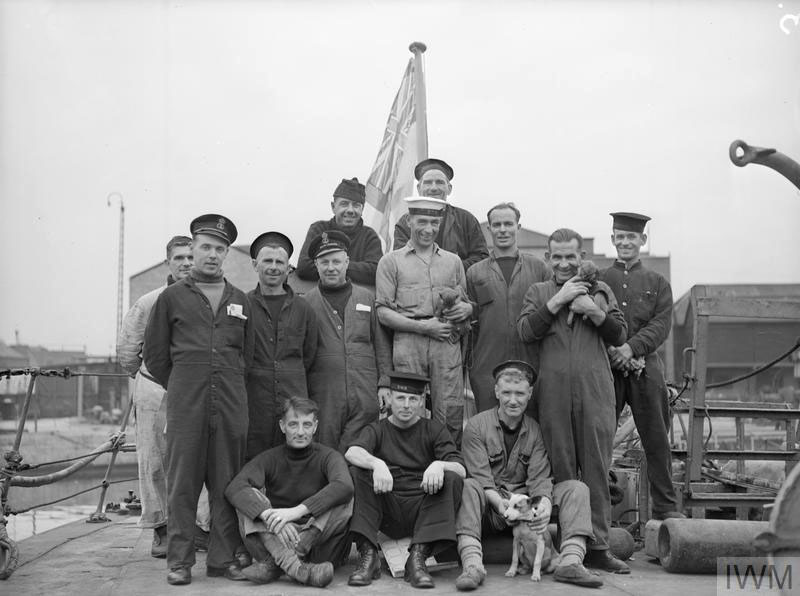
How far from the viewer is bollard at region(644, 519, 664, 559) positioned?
5.07m

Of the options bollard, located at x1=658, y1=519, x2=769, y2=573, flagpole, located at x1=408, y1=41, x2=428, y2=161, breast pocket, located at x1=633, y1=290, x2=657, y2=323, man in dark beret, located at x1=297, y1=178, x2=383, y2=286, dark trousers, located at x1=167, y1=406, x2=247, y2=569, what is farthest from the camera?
flagpole, located at x1=408, y1=41, x2=428, y2=161

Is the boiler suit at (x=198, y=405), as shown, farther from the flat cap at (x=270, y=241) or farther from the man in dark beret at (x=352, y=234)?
the man in dark beret at (x=352, y=234)

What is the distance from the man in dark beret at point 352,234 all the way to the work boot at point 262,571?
7.18 ft

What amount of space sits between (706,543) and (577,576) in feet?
2.95

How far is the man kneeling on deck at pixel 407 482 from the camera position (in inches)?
179

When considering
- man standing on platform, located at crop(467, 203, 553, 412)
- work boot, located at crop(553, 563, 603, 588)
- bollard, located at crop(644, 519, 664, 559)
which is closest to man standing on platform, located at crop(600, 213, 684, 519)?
bollard, located at crop(644, 519, 664, 559)

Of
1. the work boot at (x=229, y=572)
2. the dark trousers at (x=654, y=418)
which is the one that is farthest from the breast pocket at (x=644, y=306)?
the work boot at (x=229, y=572)

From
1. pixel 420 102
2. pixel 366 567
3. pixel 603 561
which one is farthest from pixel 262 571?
pixel 420 102

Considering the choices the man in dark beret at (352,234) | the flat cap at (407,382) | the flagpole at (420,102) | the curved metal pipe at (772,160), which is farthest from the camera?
the flagpole at (420,102)

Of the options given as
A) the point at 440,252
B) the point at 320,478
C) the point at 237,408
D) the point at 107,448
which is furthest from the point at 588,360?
the point at 107,448

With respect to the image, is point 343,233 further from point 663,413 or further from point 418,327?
point 663,413

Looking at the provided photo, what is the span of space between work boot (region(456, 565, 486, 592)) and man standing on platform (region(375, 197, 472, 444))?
3.44ft

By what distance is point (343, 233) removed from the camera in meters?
5.88

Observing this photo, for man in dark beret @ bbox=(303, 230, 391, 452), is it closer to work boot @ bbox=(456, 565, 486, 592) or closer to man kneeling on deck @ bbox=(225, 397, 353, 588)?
man kneeling on deck @ bbox=(225, 397, 353, 588)
